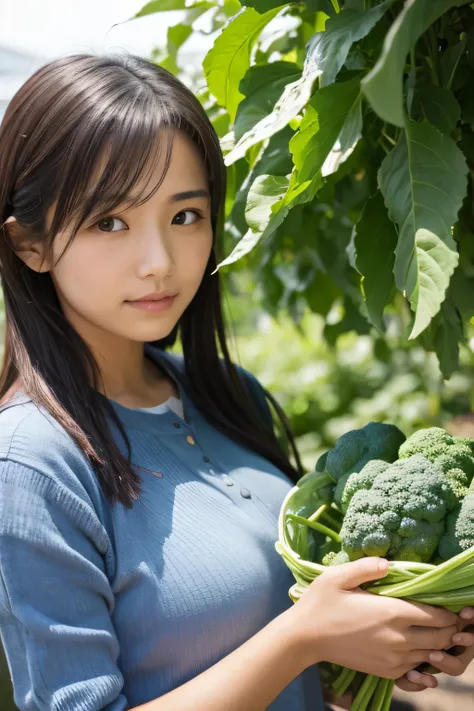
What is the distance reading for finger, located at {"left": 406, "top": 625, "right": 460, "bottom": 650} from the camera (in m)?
0.98

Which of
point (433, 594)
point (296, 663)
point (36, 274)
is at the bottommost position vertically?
point (296, 663)

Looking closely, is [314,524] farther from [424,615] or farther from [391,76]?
A: [391,76]

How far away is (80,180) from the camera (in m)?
1.15

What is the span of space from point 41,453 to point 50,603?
7.3 inches

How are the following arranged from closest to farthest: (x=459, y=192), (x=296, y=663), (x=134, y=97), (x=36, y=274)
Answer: (x=459, y=192) → (x=296, y=663) → (x=134, y=97) → (x=36, y=274)

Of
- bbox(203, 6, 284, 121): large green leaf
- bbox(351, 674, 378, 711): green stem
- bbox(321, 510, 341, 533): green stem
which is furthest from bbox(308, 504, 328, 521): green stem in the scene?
bbox(203, 6, 284, 121): large green leaf

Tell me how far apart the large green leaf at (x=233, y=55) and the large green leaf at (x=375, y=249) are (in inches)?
11.1

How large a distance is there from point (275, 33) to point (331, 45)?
1.94 ft

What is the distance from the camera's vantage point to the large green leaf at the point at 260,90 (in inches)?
44.3

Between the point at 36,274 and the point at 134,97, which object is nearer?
the point at 134,97

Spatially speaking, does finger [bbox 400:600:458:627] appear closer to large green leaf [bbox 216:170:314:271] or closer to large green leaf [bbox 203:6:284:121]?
large green leaf [bbox 216:170:314:271]

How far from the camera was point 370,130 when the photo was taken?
1.20 meters

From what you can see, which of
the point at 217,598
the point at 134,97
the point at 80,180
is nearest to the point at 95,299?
the point at 80,180

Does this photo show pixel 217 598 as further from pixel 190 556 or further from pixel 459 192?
pixel 459 192
